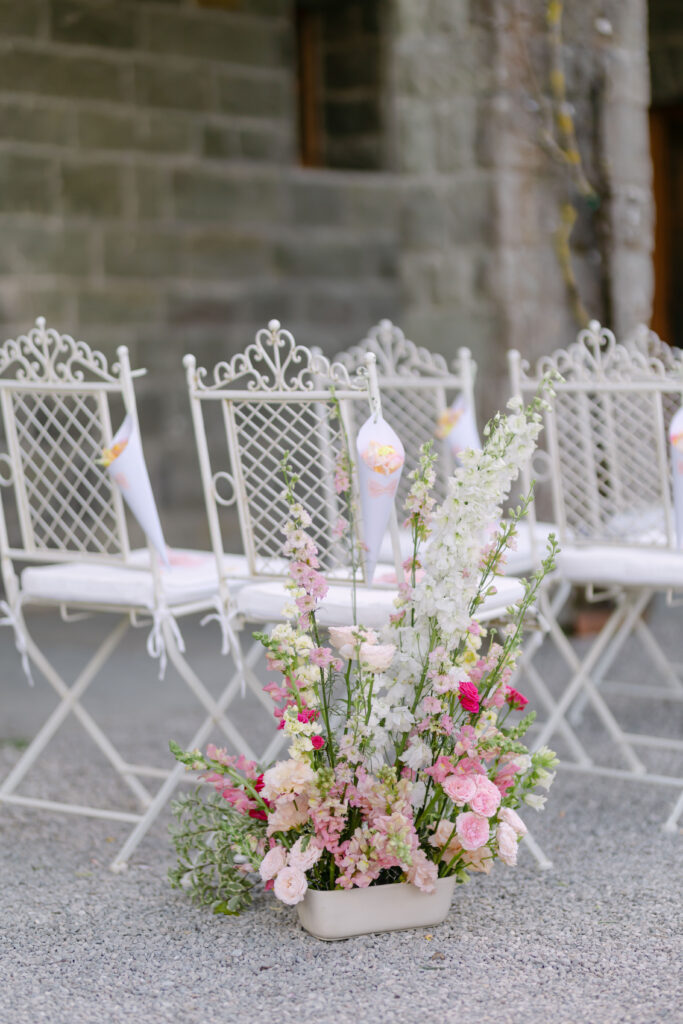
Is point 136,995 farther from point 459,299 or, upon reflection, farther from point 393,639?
point 459,299

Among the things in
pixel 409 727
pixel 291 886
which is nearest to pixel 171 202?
pixel 409 727

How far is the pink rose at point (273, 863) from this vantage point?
8.43 ft

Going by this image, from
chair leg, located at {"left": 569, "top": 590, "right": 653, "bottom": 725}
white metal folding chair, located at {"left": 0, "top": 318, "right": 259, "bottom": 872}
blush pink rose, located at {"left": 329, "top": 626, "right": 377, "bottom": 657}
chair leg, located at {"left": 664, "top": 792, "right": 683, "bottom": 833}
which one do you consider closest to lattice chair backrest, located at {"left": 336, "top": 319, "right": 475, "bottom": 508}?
chair leg, located at {"left": 569, "top": 590, "right": 653, "bottom": 725}

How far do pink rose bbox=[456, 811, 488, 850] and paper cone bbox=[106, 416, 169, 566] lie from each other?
79 cm

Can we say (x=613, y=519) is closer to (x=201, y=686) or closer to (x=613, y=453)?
(x=613, y=453)

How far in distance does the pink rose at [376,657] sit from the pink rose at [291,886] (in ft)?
1.18

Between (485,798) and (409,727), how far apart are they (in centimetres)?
17

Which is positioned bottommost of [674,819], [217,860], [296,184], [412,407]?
[674,819]

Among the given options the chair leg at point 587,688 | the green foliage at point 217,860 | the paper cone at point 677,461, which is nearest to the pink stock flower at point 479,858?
the green foliage at point 217,860

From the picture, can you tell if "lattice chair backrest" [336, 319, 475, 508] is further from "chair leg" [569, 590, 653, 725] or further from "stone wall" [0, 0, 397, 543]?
"stone wall" [0, 0, 397, 543]

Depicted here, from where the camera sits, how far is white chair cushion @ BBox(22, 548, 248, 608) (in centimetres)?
299

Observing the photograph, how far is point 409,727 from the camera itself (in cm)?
255

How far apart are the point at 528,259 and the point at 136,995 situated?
3.38 meters

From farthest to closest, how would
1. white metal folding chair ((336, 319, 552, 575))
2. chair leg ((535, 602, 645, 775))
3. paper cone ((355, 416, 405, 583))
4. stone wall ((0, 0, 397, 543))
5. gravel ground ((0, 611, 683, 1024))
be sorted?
stone wall ((0, 0, 397, 543)) → white metal folding chair ((336, 319, 552, 575)) → chair leg ((535, 602, 645, 775)) → paper cone ((355, 416, 405, 583)) → gravel ground ((0, 611, 683, 1024))
